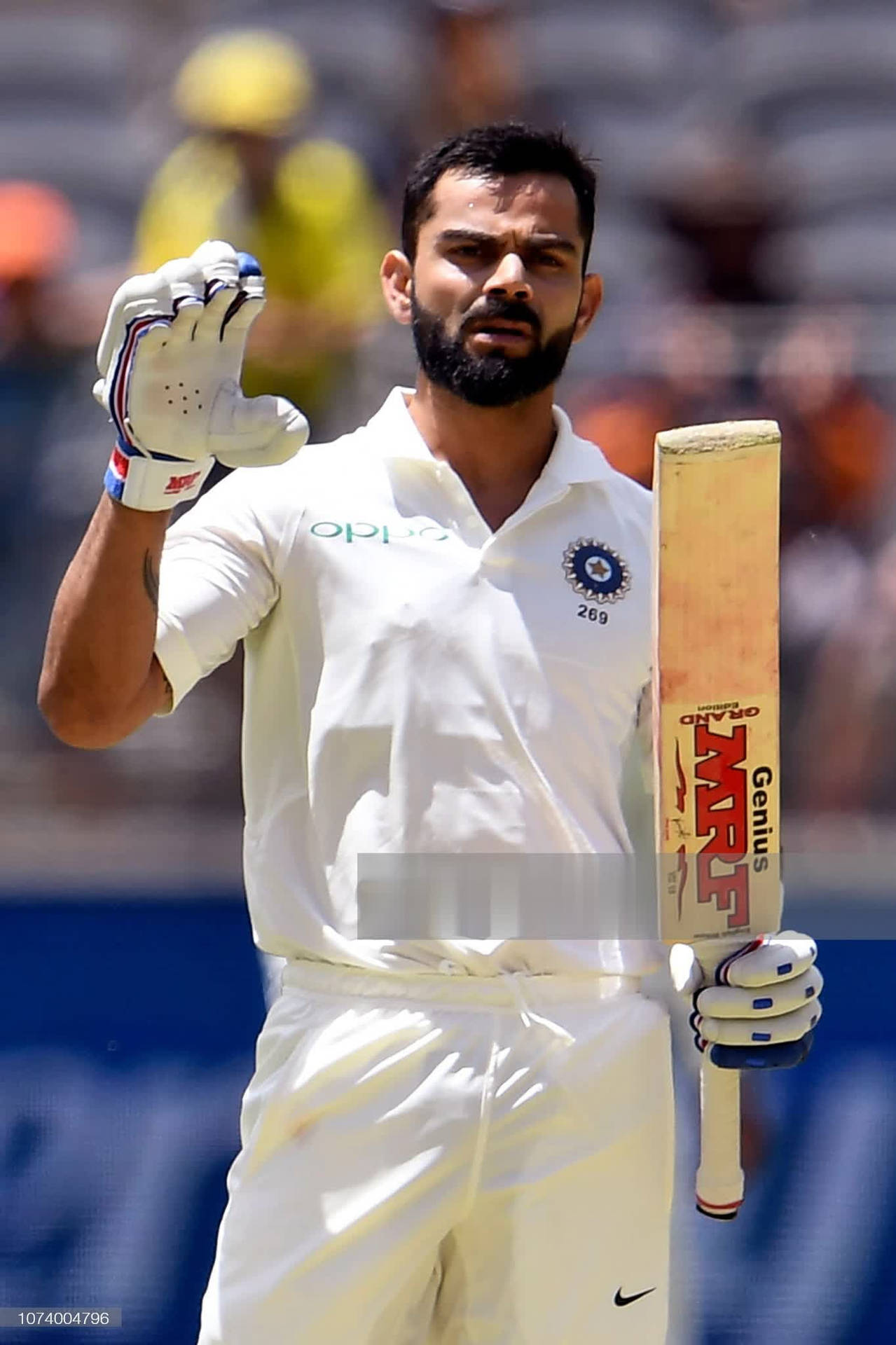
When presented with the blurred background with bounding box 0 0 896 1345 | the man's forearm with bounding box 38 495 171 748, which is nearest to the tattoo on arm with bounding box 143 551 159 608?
the man's forearm with bounding box 38 495 171 748

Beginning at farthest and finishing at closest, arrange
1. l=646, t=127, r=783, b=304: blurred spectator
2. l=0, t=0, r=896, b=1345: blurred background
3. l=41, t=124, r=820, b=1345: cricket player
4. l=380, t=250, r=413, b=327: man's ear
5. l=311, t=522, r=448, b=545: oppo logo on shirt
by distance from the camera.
→ 1. l=646, t=127, r=783, b=304: blurred spectator
2. l=0, t=0, r=896, b=1345: blurred background
3. l=380, t=250, r=413, b=327: man's ear
4. l=311, t=522, r=448, b=545: oppo logo on shirt
5. l=41, t=124, r=820, b=1345: cricket player

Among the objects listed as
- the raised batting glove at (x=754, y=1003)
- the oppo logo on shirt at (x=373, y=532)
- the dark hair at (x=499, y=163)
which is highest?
the dark hair at (x=499, y=163)

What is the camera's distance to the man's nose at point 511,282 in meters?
2.02

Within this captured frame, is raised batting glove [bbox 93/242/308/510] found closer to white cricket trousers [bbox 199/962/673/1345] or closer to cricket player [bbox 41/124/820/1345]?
cricket player [bbox 41/124/820/1345]

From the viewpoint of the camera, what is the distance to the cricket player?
1851mm

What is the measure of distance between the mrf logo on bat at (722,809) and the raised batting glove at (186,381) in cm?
48

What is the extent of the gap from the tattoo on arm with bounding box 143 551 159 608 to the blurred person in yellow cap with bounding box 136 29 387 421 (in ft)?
4.37

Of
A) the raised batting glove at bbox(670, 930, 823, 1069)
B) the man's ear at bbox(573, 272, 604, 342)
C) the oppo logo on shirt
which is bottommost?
the raised batting glove at bbox(670, 930, 823, 1069)

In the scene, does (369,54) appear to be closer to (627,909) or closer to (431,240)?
(431,240)

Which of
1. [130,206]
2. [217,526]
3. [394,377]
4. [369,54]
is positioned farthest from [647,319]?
[217,526]

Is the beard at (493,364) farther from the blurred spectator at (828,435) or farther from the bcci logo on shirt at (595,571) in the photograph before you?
Answer: the blurred spectator at (828,435)

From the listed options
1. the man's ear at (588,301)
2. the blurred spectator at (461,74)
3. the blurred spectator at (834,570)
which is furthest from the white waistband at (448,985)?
the blurred spectator at (461,74)

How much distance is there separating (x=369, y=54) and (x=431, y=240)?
157 cm

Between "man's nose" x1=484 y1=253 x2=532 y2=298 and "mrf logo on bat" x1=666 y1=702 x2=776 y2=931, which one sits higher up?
"man's nose" x1=484 y1=253 x2=532 y2=298
